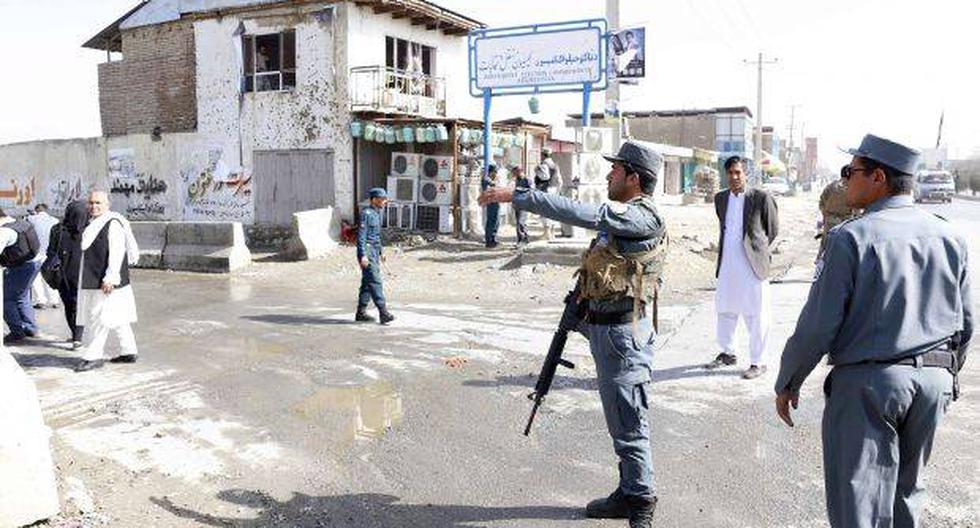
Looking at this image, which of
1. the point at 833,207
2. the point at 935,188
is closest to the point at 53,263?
the point at 833,207

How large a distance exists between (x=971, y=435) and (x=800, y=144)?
383ft

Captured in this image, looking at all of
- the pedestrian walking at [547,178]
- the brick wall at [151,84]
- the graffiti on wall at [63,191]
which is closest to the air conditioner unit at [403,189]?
the pedestrian walking at [547,178]

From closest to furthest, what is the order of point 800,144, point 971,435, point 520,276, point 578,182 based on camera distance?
point 971,435, point 520,276, point 578,182, point 800,144

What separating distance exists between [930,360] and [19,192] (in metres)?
28.2

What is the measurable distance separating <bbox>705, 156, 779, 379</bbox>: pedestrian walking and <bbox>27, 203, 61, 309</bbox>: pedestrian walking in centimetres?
672

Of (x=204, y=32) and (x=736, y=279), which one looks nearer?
(x=736, y=279)

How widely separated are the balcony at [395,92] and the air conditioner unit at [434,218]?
265 centimetres

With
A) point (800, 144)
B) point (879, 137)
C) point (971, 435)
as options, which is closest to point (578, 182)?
point (971, 435)

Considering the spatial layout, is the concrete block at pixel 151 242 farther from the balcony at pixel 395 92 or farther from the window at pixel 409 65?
the window at pixel 409 65

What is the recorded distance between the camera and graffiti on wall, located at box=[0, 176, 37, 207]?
968 inches

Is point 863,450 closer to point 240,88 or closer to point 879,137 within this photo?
point 879,137

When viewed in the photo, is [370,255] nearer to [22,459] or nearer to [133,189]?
[22,459]

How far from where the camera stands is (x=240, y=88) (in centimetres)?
1969

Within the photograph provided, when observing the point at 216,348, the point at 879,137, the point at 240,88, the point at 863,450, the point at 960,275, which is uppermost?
the point at 240,88
